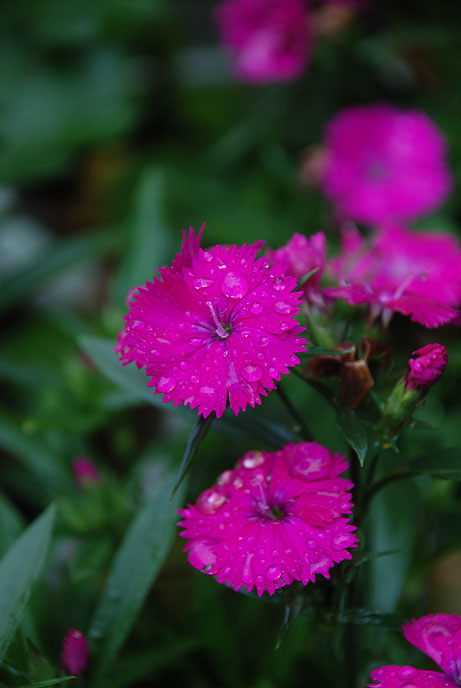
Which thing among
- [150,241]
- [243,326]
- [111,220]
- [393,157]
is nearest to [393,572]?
[243,326]

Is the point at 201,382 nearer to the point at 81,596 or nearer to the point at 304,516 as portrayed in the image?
the point at 304,516

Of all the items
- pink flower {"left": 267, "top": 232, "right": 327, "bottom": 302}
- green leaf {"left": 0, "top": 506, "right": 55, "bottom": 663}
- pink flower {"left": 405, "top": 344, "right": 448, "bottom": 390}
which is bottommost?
green leaf {"left": 0, "top": 506, "right": 55, "bottom": 663}

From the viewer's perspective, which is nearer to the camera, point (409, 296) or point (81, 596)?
point (409, 296)

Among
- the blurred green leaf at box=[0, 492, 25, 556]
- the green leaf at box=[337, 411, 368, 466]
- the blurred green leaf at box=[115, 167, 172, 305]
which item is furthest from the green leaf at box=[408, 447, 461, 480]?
the blurred green leaf at box=[115, 167, 172, 305]

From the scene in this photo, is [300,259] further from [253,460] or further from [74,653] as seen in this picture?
[74,653]

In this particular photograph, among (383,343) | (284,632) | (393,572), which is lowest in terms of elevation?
(393,572)

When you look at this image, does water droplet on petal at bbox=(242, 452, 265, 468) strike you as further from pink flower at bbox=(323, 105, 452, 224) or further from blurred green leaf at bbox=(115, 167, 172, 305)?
pink flower at bbox=(323, 105, 452, 224)

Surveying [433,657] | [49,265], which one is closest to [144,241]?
[49,265]
